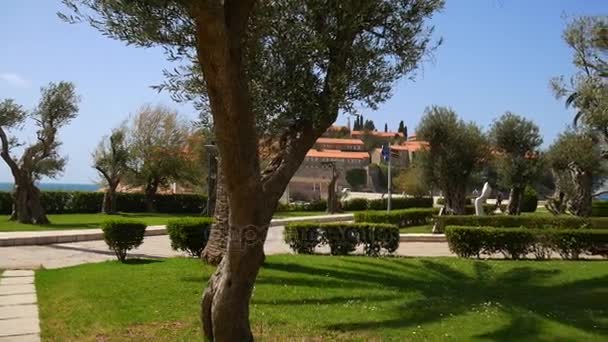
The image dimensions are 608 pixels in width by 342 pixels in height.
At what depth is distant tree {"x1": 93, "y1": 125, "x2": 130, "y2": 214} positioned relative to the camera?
127 feet

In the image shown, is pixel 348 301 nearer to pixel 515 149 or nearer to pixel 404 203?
pixel 515 149

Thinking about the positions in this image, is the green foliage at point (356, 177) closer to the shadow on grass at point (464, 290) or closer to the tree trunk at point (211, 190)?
the tree trunk at point (211, 190)

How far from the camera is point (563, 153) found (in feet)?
113

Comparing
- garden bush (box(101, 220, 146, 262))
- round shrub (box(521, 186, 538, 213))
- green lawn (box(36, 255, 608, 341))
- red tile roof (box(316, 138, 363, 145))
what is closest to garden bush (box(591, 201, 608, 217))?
round shrub (box(521, 186, 538, 213))

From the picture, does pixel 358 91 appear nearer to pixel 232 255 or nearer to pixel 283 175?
pixel 283 175

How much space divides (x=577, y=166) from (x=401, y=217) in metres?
11.2

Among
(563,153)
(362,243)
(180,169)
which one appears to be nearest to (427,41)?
(362,243)

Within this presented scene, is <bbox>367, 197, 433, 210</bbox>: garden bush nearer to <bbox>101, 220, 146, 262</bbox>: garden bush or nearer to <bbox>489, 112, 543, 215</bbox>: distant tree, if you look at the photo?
<bbox>489, 112, 543, 215</bbox>: distant tree

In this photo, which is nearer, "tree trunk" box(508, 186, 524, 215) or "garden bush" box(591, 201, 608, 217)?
"tree trunk" box(508, 186, 524, 215)

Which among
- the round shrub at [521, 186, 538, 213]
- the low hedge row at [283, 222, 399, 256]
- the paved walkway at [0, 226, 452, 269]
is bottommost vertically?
the paved walkway at [0, 226, 452, 269]

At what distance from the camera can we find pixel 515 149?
1292 inches

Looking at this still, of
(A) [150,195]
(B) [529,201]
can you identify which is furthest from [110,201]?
(B) [529,201]

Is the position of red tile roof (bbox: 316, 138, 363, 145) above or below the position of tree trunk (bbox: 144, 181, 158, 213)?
above

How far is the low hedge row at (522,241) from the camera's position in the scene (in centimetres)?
1580
